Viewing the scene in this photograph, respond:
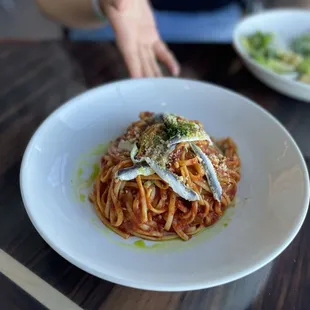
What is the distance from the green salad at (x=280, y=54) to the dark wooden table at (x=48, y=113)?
8 centimetres

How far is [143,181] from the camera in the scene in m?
1.13

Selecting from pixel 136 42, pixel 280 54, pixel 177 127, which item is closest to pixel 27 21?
pixel 136 42

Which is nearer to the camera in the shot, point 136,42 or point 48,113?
point 48,113

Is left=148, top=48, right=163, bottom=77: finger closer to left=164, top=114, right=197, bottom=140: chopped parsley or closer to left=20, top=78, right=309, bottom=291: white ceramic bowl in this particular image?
left=20, top=78, right=309, bottom=291: white ceramic bowl

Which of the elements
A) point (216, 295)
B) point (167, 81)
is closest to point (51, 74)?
point (167, 81)

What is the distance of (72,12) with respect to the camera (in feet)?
6.42

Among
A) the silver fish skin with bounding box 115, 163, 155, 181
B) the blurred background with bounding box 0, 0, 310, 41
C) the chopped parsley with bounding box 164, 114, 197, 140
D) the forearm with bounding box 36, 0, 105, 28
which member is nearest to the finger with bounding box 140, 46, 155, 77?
the forearm with bounding box 36, 0, 105, 28

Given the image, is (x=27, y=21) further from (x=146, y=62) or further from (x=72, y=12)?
(x=146, y=62)

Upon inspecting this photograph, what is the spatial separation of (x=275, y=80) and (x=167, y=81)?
42 cm

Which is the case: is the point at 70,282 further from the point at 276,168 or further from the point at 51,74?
the point at 51,74

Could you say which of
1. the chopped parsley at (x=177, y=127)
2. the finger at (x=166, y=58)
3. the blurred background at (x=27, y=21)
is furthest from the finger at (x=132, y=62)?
the blurred background at (x=27, y=21)

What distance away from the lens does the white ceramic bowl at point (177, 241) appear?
0.92 metres

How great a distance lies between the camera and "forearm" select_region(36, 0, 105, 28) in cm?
192

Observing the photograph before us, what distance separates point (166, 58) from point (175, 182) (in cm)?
78
